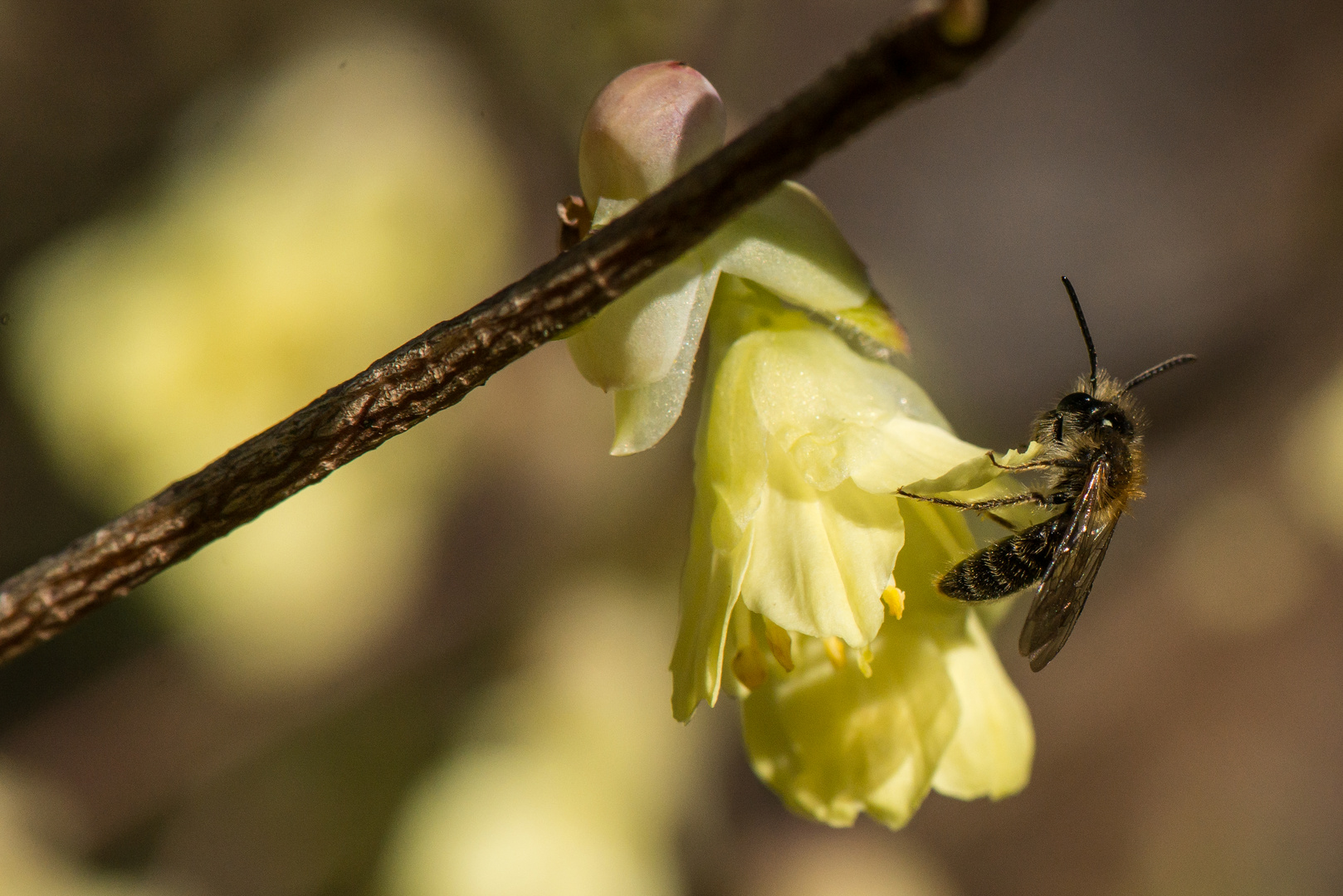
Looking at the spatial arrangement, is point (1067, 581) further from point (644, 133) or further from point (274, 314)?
point (274, 314)

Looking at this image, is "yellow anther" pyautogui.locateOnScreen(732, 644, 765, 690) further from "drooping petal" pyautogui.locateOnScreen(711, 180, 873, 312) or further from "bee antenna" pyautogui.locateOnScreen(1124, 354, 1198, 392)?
"bee antenna" pyautogui.locateOnScreen(1124, 354, 1198, 392)

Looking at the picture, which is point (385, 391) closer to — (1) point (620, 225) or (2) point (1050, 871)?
(1) point (620, 225)

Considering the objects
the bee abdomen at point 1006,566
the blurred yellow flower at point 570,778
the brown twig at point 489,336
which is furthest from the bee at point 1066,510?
the blurred yellow flower at point 570,778

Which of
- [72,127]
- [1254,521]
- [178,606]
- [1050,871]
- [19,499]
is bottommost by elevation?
[1050,871]

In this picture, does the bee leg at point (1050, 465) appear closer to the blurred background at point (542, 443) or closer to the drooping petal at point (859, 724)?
the drooping petal at point (859, 724)

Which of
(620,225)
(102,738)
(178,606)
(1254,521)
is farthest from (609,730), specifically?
(1254,521)

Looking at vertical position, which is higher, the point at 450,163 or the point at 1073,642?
the point at 450,163

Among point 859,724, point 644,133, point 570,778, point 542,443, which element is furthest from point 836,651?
point 542,443
